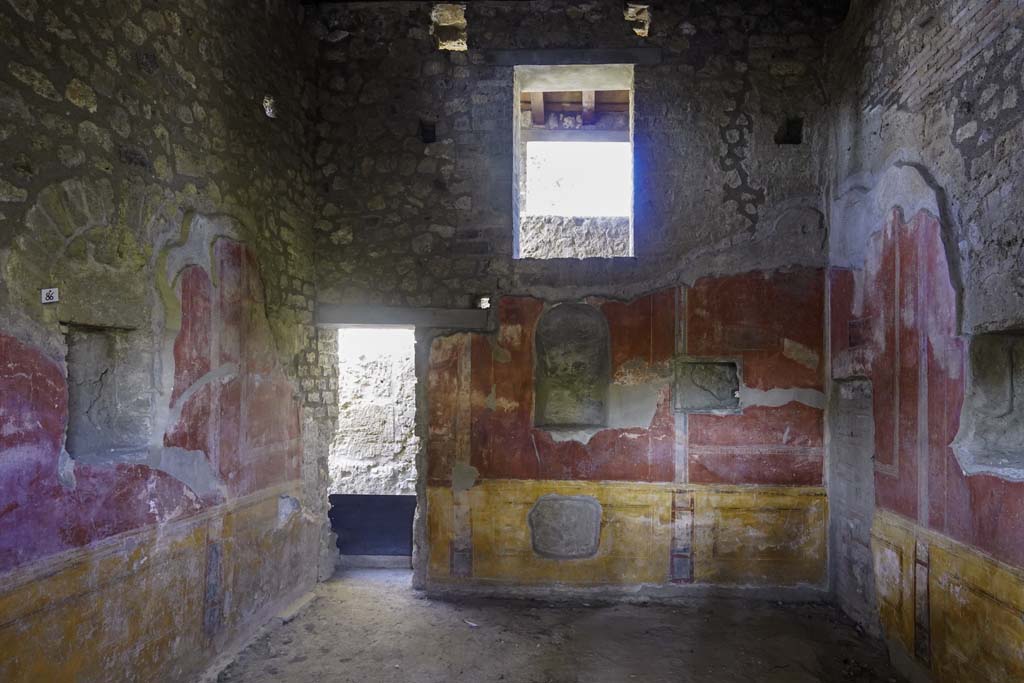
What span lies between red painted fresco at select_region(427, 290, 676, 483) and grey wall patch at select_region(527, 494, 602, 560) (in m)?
0.20

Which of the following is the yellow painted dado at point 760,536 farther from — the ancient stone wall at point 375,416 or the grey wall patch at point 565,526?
the ancient stone wall at point 375,416

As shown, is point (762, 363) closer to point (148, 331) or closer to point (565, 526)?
point (565, 526)

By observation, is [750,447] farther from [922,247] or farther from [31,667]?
[31,667]

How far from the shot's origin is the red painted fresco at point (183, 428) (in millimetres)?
2393

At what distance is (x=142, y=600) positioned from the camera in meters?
3.04

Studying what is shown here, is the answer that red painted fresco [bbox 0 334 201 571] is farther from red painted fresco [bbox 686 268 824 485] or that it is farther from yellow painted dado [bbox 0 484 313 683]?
red painted fresco [bbox 686 268 824 485]

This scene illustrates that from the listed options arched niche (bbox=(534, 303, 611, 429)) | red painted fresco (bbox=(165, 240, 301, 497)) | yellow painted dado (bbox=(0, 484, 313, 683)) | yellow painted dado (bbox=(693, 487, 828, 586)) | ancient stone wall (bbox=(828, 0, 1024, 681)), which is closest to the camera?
yellow painted dado (bbox=(0, 484, 313, 683))

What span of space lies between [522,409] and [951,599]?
289 cm

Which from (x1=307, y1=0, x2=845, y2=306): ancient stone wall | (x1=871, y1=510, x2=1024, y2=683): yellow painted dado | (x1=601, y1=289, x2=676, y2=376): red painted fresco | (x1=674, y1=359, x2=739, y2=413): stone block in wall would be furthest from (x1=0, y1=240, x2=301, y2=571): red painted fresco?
(x1=871, y1=510, x2=1024, y2=683): yellow painted dado

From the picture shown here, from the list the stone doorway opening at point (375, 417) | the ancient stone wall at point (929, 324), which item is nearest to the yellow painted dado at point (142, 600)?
the stone doorway opening at point (375, 417)

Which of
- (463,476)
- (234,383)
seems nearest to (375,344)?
(463,476)

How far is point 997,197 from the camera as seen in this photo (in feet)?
9.26

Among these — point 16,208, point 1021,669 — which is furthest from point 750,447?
point 16,208

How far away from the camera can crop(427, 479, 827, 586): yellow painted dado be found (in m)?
4.68
